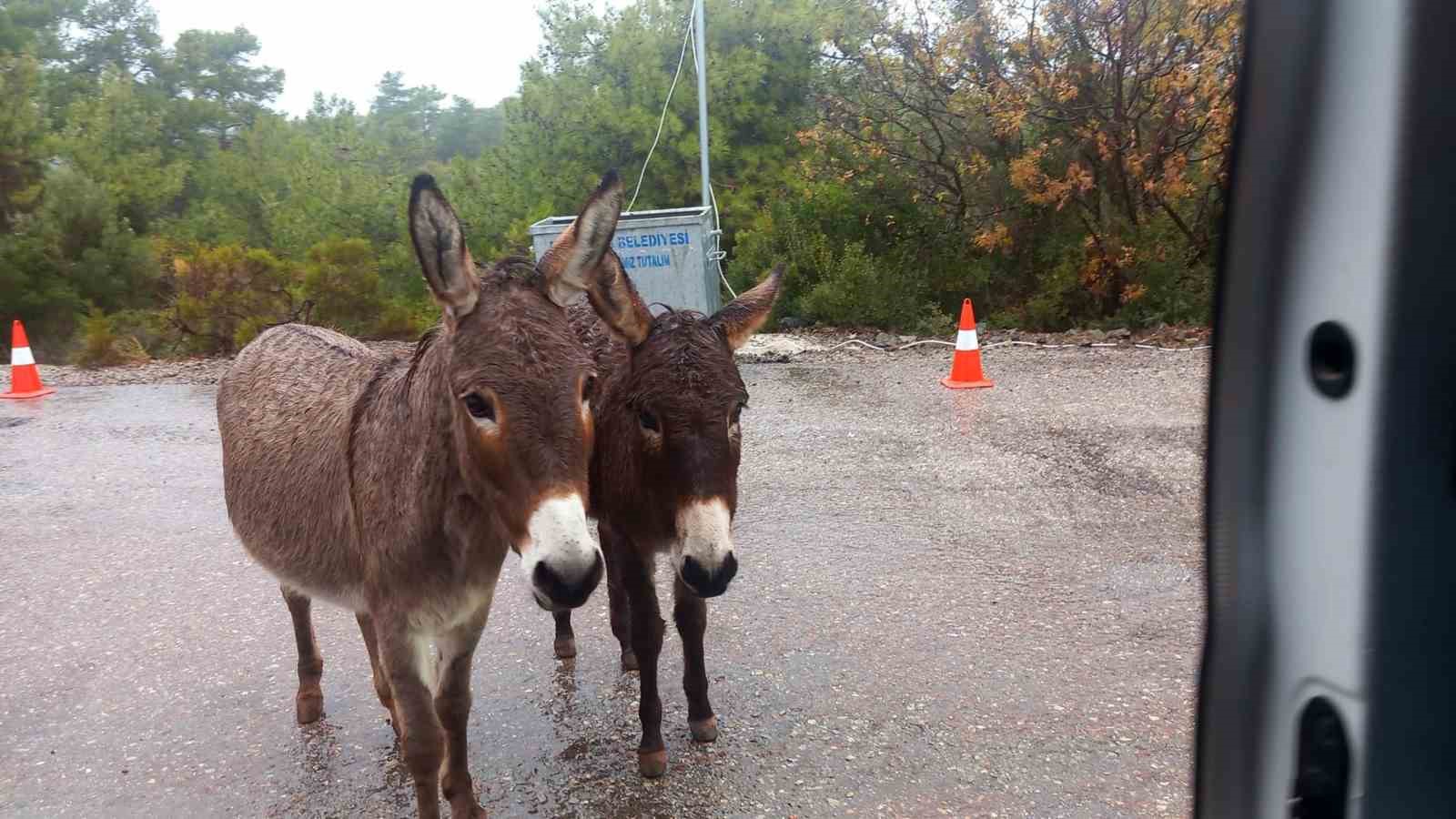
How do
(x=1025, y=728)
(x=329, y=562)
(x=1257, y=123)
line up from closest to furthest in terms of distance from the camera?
(x=1257, y=123) → (x=329, y=562) → (x=1025, y=728)

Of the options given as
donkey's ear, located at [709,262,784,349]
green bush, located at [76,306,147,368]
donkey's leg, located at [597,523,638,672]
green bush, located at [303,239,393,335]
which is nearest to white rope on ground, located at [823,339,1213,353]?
green bush, located at [303,239,393,335]

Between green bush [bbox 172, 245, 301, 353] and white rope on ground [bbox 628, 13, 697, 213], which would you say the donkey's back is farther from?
white rope on ground [bbox 628, 13, 697, 213]

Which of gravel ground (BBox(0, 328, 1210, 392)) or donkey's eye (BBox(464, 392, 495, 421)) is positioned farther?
gravel ground (BBox(0, 328, 1210, 392))

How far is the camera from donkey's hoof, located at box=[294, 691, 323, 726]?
A: 3822mm

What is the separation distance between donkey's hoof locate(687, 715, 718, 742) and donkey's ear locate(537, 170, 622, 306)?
6.03 ft

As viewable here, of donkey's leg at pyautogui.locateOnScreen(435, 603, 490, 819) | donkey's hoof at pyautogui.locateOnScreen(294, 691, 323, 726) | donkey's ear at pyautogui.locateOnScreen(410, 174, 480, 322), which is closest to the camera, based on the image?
donkey's ear at pyautogui.locateOnScreen(410, 174, 480, 322)

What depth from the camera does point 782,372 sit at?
9.76 meters

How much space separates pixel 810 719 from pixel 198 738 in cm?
256

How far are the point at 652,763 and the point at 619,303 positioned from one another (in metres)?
1.75

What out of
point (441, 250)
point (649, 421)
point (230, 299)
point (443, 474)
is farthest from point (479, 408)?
point (230, 299)

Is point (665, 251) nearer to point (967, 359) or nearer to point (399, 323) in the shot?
point (967, 359)

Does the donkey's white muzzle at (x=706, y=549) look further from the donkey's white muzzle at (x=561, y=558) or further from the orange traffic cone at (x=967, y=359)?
the orange traffic cone at (x=967, y=359)

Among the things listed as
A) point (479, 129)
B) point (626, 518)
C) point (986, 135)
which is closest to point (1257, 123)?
point (626, 518)

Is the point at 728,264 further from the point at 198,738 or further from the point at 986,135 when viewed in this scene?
the point at 198,738
